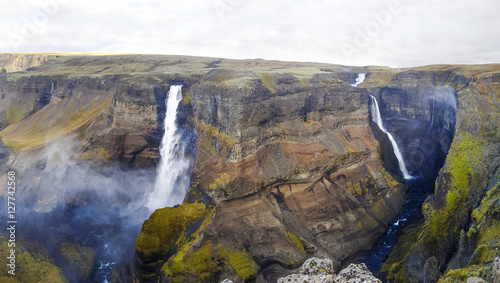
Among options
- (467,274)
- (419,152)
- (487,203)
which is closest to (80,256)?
(467,274)

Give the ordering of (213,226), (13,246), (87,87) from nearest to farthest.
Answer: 1. (213,226)
2. (13,246)
3. (87,87)

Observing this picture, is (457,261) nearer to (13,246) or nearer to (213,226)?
(213,226)

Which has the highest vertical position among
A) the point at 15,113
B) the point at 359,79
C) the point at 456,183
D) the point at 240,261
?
the point at 359,79

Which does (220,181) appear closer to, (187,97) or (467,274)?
(187,97)

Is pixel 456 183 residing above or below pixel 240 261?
above

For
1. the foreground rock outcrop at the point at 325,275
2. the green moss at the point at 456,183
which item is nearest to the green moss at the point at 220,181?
the foreground rock outcrop at the point at 325,275

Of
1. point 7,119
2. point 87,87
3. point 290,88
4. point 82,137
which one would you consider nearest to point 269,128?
point 290,88
